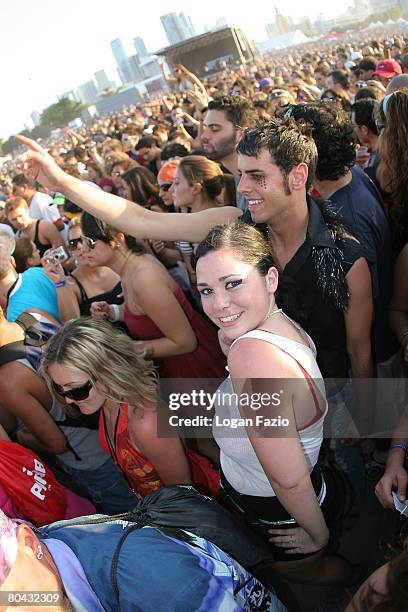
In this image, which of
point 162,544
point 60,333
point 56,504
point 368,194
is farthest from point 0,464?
point 368,194

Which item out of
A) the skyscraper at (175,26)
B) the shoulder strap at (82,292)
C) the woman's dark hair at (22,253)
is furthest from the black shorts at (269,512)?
the skyscraper at (175,26)

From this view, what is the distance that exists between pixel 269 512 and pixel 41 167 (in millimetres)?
1933

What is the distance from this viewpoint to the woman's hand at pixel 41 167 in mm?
2201

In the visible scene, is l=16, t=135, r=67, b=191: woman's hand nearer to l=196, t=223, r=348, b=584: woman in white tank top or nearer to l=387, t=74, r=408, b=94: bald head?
l=196, t=223, r=348, b=584: woman in white tank top

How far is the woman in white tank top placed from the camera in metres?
1.36

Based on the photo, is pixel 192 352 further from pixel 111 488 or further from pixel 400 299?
pixel 400 299

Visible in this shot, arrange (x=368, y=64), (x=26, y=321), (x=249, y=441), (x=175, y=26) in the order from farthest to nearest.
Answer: (x=175, y=26) → (x=368, y=64) → (x=26, y=321) → (x=249, y=441)

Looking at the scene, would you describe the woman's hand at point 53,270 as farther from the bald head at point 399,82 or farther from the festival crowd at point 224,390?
the bald head at point 399,82

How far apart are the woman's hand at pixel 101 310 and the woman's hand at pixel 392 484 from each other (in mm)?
1931

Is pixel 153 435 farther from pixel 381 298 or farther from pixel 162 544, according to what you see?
pixel 381 298

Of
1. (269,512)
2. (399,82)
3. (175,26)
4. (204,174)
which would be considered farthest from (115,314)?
(175,26)

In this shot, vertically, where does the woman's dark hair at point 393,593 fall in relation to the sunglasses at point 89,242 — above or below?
below

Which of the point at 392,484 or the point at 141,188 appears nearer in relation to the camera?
the point at 392,484

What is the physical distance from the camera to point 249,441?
156cm
